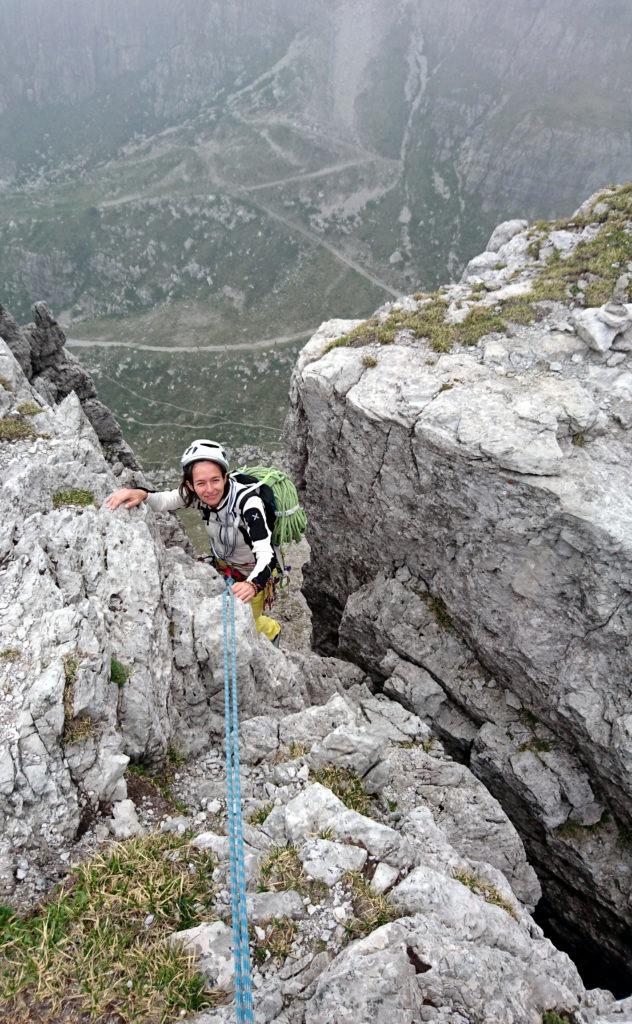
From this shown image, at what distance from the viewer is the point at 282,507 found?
14.8 metres

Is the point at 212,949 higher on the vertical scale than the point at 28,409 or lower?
lower

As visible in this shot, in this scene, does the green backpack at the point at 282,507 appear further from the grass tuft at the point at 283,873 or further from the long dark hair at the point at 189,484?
the grass tuft at the point at 283,873

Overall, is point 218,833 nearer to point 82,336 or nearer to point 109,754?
point 109,754

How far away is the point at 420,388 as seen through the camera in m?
21.2

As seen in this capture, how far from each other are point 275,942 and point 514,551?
14.7 meters

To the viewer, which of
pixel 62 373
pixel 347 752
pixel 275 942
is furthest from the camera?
pixel 62 373

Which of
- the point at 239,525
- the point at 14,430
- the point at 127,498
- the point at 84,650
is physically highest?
the point at 14,430

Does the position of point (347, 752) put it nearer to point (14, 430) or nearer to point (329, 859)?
point (329, 859)

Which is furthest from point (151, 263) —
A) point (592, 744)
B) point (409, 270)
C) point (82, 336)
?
point (592, 744)

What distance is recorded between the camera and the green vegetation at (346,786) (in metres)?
10.9

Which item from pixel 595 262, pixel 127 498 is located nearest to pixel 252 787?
pixel 127 498

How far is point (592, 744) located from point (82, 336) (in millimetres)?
190264

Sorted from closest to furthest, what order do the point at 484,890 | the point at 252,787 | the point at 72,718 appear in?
the point at 72,718, the point at 484,890, the point at 252,787

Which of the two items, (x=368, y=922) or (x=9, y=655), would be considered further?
(x=9, y=655)
